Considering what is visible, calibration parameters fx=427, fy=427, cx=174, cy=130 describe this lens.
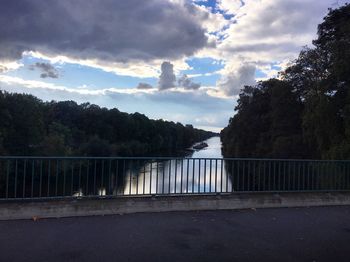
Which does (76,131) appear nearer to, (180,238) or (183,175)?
(183,175)

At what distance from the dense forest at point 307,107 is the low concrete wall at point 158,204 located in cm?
1336

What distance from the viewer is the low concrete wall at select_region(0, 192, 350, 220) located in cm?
763

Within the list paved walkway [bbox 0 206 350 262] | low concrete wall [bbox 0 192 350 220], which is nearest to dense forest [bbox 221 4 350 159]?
low concrete wall [bbox 0 192 350 220]

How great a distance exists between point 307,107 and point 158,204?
2214 centimetres

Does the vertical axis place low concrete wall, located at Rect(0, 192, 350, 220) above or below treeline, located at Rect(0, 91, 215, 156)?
below

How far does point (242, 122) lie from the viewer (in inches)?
2106

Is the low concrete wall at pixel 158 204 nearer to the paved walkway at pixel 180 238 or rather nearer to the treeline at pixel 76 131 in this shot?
the paved walkway at pixel 180 238

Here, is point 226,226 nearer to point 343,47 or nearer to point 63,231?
point 63,231

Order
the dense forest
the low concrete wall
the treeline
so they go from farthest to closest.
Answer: the treeline < the dense forest < the low concrete wall

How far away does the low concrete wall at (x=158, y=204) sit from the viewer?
7.63 metres

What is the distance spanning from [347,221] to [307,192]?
184 centimetres

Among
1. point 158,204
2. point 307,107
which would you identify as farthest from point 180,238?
point 307,107

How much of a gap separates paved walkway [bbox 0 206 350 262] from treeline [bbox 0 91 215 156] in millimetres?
41690

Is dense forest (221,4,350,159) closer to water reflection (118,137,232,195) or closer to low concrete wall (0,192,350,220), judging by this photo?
water reflection (118,137,232,195)
